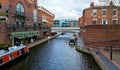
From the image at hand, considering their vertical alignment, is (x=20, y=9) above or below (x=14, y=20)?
above

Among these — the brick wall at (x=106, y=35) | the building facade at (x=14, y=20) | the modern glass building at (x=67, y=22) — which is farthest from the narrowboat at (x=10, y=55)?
the modern glass building at (x=67, y=22)

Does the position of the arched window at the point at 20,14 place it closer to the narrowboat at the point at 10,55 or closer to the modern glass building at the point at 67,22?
the narrowboat at the point at 10,55

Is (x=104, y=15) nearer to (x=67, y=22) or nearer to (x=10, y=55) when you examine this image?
(x=10, y=55)

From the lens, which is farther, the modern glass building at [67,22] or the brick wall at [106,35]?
the modern glass building at [67,22]

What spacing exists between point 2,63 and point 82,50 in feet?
51.3

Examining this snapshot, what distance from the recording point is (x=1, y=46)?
3170 centimetres

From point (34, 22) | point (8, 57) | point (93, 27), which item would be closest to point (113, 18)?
point (93, 27)

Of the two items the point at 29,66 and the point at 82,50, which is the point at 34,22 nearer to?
the point at 82,50

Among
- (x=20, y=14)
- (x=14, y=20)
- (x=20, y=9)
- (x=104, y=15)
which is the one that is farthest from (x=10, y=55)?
(x=104, y=15)

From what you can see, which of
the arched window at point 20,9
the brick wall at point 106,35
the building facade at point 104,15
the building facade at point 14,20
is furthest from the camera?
the building facade at point 104,15

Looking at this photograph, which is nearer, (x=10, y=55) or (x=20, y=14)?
(x=10, y=55)

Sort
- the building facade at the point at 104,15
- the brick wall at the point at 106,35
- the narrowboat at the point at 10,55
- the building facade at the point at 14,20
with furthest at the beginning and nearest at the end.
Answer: the building facade at the point at 104,15, the building facade at the point at 14,20, the brick wall at the point at 106,35, the narrowboat at the point at 10,55

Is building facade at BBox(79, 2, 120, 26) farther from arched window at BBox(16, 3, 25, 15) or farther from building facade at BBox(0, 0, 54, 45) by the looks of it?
arched window at BBox(16, 3, 25, 15)

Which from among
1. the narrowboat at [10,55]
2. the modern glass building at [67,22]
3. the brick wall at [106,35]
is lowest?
the narrowboat at [10,55]
